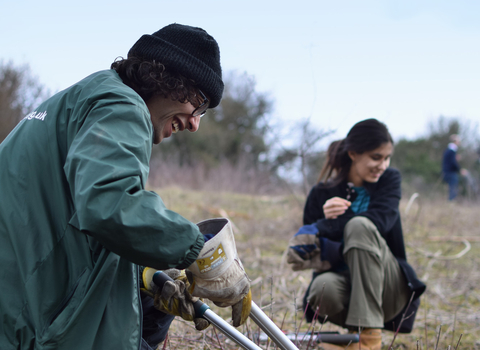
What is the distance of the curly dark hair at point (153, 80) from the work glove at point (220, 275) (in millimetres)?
575

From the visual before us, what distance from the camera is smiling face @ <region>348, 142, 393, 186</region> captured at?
10.3 feet

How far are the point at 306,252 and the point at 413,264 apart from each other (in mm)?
3477

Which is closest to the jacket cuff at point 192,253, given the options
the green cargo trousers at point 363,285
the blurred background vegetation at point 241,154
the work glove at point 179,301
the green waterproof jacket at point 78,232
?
the green waterproof jacket at point 78,232

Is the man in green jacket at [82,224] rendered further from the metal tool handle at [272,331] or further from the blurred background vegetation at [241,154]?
the blurred background vegetation at [241,154]

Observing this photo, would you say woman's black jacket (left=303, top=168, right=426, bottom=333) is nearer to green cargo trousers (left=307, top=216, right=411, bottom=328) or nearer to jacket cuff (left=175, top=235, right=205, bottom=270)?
green cargo trousers (left=307, top=216, right=411, bottom=328)

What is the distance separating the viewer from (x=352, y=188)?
3299 mm

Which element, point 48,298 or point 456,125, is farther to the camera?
point 456,125

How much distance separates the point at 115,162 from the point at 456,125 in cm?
2829

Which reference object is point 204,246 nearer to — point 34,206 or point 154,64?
point 34,206

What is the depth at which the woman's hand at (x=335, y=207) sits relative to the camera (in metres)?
2.97

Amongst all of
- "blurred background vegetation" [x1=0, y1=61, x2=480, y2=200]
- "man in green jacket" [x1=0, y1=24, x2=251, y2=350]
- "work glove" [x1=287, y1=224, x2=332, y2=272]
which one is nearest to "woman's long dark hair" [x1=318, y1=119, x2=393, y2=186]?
"work glove" [x1=287, y1=224, x2=332, y2=272]

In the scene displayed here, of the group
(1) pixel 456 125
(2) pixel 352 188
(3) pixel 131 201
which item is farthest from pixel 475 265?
(1) pixel 456 125

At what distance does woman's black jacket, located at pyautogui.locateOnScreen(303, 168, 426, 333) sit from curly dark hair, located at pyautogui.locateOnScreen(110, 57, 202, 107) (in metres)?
1.73

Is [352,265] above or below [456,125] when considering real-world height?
below
